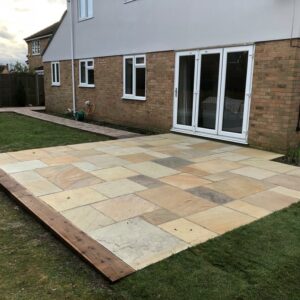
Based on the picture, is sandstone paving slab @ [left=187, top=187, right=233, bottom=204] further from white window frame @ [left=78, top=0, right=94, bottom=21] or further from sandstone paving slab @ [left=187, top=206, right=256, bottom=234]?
white window frame @ [left=78, top=0, right=94, bottom=21]

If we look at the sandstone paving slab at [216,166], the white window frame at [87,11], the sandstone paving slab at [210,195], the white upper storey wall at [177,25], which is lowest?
the sandstone paving slab at [210,195]

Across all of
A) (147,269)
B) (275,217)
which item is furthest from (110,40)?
(147,269)

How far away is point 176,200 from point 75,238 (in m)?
1.52

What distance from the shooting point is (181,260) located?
2.97 meters

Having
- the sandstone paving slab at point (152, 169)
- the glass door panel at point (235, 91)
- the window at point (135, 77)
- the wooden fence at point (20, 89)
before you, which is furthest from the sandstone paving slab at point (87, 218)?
the wooden fence at point (20, 89)

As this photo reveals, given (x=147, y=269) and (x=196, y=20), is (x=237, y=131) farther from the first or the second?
(x=147, y=269)

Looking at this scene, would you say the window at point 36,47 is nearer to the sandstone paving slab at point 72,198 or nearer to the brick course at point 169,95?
the brick course at point 169,95

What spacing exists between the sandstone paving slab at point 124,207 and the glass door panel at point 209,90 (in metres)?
4.73

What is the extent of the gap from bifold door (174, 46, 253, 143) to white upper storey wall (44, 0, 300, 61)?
32 cm

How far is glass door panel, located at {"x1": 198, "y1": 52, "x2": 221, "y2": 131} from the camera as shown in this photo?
27.5 ft

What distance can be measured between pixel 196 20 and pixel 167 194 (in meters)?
5.62

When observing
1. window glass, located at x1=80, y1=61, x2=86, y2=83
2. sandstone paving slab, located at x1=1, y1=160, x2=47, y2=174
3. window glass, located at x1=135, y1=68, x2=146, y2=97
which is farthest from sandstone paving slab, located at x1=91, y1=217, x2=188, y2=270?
window glass, located at x1=80, y1=61, x2=86, y2=83

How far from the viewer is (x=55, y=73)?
54.8 ft

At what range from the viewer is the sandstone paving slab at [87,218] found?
3.62 metres
